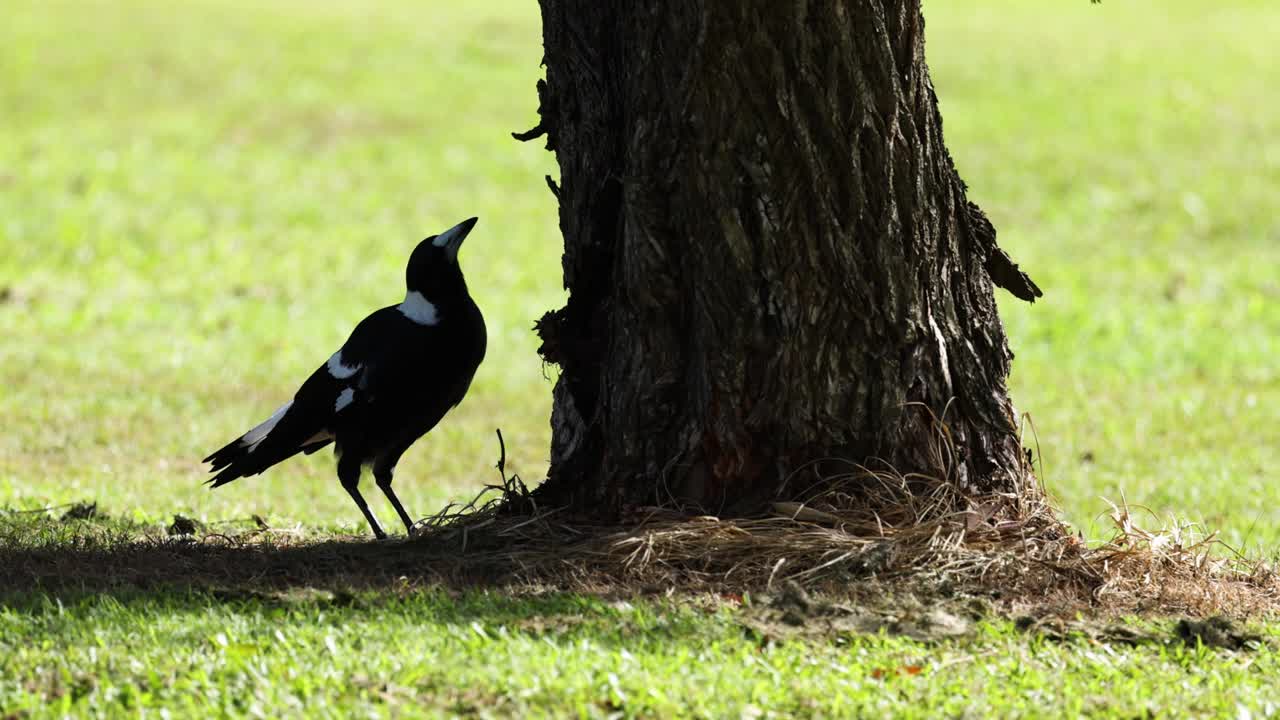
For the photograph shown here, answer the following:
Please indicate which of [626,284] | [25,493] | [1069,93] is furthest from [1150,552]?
[1069,93]

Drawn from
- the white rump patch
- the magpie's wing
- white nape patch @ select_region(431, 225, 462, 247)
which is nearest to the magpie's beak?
white nape patch @ select_region(431, 225, 462, 247)

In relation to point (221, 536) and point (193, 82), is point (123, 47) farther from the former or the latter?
point (221, 536)

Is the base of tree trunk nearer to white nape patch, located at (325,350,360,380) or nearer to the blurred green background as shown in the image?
white nape patch, located at (325,350,360,380)

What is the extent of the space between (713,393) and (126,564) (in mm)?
2166

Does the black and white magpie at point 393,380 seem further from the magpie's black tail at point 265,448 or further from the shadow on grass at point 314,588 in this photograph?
the shadow on grass at point 314,588

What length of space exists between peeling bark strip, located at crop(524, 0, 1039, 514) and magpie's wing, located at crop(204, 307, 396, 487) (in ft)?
4.03

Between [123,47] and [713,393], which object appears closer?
[713,393]

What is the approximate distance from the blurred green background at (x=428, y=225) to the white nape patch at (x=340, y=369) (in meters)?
0.90

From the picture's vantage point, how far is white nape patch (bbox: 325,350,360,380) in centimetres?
659

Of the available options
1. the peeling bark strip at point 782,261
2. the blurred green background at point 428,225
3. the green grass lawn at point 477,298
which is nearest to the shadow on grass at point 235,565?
the green grass lawn at point 477,298

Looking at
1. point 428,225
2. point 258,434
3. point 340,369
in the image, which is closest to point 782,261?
point 340,369

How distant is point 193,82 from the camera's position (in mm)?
24344

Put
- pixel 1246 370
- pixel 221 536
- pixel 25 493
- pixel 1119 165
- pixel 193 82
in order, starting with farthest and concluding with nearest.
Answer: pixel 193 82
pixel 1119 165
pixel 1246 370
pixel 25 493
pixel 221 536

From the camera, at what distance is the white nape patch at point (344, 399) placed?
6.58m
